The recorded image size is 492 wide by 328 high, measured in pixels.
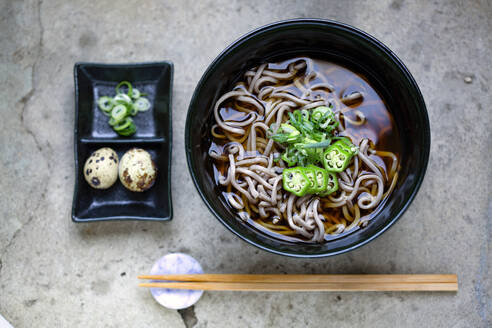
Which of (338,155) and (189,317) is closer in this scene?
(338,155)

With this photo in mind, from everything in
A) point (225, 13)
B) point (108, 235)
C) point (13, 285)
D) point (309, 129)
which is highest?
point (225, 13)

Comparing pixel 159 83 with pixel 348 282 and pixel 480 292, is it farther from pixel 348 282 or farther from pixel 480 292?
pixel 480 292

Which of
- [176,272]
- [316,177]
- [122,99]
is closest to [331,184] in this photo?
[316,177]

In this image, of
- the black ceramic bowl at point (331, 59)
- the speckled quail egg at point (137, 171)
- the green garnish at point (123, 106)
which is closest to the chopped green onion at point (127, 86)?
the green garnish at point (123, 106)

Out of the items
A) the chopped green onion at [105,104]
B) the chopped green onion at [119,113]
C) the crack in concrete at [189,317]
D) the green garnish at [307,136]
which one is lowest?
the crack in concrete at [189,317]

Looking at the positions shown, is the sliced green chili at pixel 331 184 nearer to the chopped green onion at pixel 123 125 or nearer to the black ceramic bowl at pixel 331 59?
the black ceramic bowl at pixel 331 59

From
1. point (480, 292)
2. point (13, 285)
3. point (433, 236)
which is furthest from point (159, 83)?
point (480, 292)

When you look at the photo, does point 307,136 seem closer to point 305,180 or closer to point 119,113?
point 305,180
